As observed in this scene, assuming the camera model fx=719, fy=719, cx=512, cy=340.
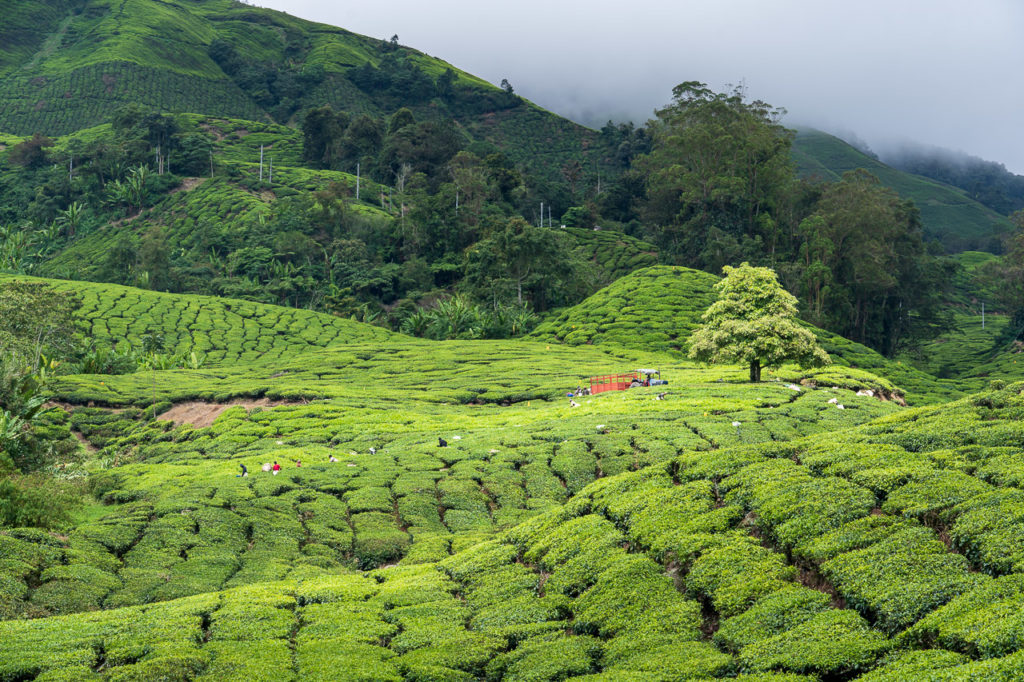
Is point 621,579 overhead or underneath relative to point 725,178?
underneath

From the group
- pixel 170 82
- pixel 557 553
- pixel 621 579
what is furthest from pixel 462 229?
pixel 170 82

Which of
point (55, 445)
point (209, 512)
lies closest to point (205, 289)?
point (55, 445)

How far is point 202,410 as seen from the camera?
47.1m

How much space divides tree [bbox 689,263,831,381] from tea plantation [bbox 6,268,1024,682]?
164 inches

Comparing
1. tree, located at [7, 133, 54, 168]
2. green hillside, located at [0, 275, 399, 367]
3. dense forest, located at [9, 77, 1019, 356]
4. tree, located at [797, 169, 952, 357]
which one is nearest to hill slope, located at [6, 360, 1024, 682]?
green hillside, located at [0, 275, 399, 367]

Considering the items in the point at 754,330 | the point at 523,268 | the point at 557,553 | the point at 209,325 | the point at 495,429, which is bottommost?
the point at 209,325

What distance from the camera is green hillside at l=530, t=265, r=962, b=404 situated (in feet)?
222

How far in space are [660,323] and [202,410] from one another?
4513 centimetres

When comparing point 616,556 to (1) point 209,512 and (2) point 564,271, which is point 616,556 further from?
(2) point 564,271

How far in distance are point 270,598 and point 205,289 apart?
Result: 84.1 m

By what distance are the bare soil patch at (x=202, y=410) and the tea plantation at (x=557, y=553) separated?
6.01m

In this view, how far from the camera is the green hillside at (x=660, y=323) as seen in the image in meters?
67.6

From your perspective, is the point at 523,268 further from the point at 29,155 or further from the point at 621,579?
the point at 29,155

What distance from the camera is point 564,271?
295 feet
